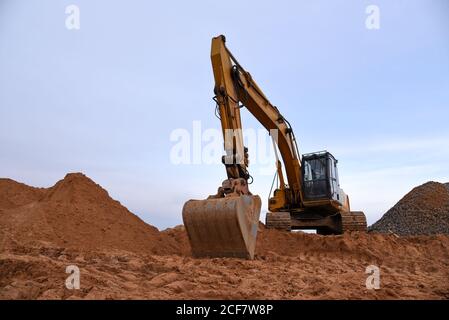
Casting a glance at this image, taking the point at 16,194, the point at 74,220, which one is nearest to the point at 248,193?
the point at 74,220

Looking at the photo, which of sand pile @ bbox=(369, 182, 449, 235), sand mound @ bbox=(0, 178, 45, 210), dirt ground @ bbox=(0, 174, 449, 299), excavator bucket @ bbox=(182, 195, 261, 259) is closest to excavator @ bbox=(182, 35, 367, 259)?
excavator bucket @ bbox=(182, 195, 261, 259)

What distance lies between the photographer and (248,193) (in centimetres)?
721

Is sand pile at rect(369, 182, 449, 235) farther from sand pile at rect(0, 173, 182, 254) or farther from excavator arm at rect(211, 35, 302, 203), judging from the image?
sand pile at rect(0, 173, 182, 254)

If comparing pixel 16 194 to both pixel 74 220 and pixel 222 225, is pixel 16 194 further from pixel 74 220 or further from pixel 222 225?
pixel 222 225

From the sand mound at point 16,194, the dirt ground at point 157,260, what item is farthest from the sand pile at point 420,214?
the sand mound at point 16,194

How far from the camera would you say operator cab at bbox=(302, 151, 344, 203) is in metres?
11.1

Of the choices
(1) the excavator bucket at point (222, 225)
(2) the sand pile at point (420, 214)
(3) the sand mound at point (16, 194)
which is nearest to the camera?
(1) the excavator bucket at point (222, 225)

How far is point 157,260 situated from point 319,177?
21.5ft

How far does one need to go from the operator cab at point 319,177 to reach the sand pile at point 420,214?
744 cm

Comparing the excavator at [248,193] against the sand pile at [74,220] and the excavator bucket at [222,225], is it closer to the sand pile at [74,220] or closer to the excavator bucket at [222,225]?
the excavator bucket at [222,225]

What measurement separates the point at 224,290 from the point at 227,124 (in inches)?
160

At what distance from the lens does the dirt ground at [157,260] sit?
4.05 metres

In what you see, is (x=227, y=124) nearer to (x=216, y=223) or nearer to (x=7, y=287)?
(x=216, y=223)
